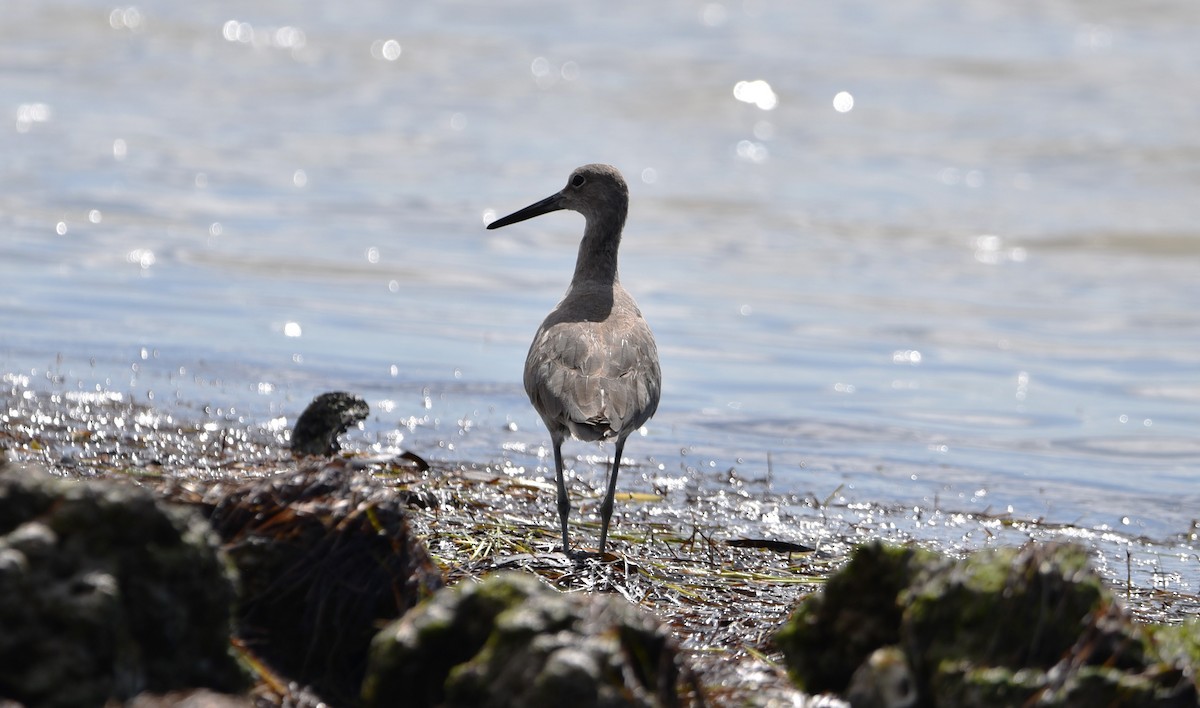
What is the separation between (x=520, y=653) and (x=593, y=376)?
3.23 m

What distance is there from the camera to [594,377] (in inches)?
260

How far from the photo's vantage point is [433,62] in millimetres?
24812

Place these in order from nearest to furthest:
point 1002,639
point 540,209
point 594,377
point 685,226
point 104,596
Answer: point 104,596 < point 1002,639 < point 594,377 < point 540,209 < point 685,226

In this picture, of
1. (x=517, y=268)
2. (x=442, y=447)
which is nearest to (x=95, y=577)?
(x=442, y=447)

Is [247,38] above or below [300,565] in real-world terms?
above

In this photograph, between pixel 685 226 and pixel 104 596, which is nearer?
pixel 104 596

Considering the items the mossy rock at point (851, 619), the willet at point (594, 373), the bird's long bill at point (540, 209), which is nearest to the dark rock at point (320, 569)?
the mossy rock at point (851, 619)

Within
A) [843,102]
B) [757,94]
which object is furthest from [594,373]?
[843,102]

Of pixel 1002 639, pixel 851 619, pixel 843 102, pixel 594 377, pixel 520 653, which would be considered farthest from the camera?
pixel 843 102

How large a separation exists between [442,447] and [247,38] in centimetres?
1881

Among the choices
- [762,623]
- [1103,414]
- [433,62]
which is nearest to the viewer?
[762,623]

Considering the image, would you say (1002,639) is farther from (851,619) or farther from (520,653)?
(520,653)

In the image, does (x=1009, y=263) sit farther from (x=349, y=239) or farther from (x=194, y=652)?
(x=194, y=652)

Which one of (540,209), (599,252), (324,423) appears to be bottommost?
(324,423)
